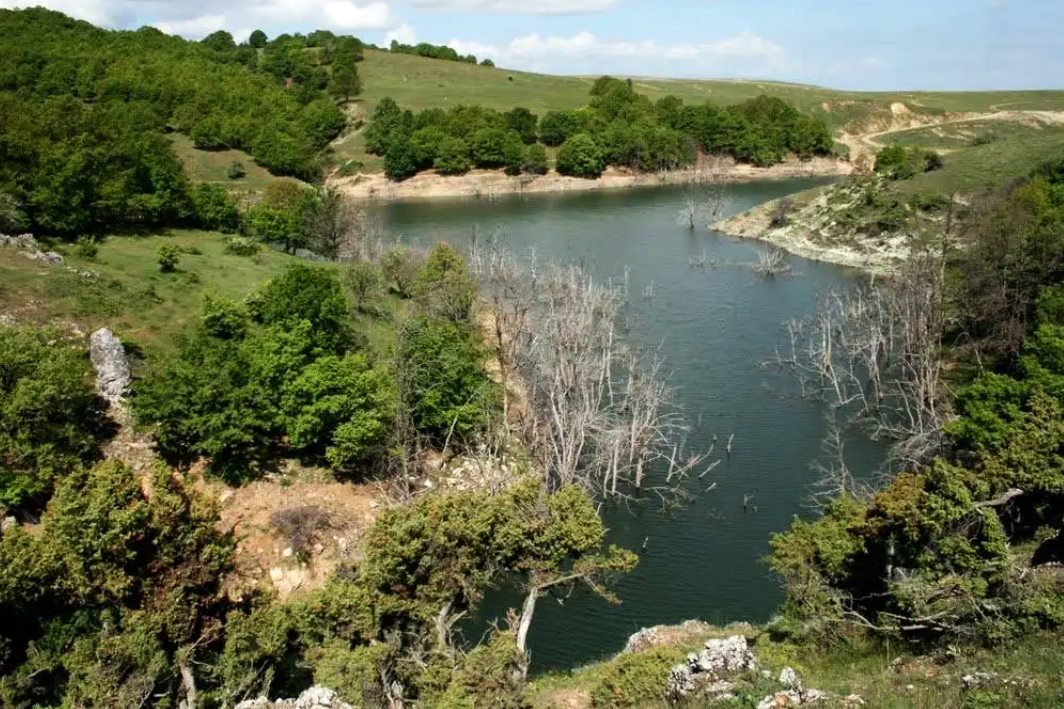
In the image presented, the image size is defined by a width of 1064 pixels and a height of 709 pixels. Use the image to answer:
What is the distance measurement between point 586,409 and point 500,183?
3950 inches

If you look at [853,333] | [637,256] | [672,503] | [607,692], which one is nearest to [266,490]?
[672,503]

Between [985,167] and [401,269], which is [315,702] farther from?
[985,167]

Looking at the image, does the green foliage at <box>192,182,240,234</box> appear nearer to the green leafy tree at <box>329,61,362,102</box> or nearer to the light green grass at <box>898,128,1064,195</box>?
the light green grass at <box>898,128,1064,195</box>

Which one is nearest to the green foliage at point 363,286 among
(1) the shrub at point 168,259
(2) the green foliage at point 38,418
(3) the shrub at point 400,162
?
(1) the shrub at point 168,259

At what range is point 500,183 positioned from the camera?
13538 centimetres

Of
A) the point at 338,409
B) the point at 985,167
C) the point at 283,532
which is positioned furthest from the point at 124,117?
the point at 985,167

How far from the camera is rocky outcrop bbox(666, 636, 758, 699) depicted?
19922mm

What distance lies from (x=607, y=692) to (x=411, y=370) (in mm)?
22794

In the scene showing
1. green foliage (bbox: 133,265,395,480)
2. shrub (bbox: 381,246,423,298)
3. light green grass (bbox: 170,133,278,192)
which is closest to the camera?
green foliage (bbox: 133,265,395,480)

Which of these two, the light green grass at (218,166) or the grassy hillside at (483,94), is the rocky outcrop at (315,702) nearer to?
the light green grass at (218,166)

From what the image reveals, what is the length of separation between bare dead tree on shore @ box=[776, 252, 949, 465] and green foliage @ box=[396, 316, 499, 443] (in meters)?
20.7

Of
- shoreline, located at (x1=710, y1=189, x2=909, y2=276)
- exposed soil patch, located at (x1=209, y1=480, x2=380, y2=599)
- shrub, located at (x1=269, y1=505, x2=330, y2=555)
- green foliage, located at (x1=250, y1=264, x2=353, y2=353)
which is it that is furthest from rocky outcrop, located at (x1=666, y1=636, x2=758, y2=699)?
shoreline, located at (x1=710, y1=189, x2=909, y2=276)

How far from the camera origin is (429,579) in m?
22.5

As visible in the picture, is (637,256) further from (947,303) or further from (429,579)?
(429,579)
